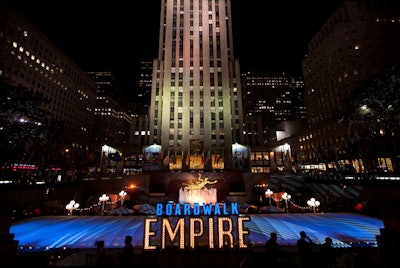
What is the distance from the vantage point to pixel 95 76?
14375 cm

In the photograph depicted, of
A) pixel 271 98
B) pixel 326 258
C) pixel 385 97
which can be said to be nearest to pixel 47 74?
pixel 326 258

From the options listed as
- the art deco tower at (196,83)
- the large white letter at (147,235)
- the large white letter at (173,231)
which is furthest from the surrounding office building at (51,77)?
the large white letter at (173,231)

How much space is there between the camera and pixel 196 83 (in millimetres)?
64188

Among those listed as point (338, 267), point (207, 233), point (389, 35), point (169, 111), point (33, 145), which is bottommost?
point (338, 267)

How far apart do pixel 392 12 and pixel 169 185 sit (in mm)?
104049

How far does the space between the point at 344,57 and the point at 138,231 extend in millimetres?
85152

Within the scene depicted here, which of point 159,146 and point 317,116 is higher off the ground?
point 317,116

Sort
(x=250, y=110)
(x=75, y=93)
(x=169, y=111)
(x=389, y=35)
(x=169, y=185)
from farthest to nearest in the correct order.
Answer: (x=250, y=110)
(x=75, y=93)
(x=389, y=35)
(x=169, y=111)
(x=169, y=185)

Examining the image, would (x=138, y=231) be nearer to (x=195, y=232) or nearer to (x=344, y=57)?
(x=195, y=232)

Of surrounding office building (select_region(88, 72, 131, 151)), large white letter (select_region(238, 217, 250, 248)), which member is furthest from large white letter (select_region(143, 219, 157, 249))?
surrounding office building (select_region(88, 72, 131, 151))

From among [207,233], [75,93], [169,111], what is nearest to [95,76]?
[75,93]

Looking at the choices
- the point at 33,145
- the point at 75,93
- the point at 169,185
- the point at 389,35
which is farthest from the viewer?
the point at 75,93

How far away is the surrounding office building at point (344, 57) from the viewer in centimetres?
6425

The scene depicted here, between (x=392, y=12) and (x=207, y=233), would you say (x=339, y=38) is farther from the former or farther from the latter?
(x=207, y=233)
